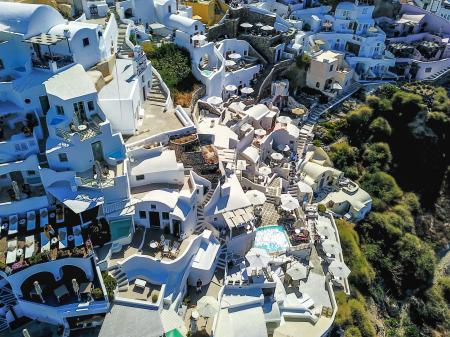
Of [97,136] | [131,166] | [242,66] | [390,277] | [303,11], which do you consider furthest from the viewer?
[303,11]

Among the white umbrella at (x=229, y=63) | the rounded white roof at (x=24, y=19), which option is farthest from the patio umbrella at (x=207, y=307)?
the white umbrella at (x=229, y=63)

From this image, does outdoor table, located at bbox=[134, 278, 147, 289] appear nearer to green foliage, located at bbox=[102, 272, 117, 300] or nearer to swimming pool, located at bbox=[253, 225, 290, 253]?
green foliage, located at bbox=[102, 272, 117, 300]

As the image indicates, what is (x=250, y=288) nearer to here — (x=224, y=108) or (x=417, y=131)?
(x=224, y=108)

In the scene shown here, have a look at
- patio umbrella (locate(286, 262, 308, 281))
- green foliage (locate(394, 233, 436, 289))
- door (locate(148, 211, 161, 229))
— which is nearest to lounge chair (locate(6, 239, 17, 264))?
door (locate(148, 211, 161, 229))

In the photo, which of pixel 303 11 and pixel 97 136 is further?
pixel 303 11

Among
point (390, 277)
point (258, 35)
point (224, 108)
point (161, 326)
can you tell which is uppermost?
point (258, 35)

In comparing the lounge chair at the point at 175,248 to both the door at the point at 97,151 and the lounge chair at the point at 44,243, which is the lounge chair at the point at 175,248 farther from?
the door at the point at 97,151

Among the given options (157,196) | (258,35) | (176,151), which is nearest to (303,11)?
(258,35)
